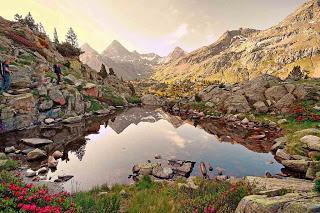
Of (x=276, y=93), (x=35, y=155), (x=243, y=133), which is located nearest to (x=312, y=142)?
(x=243, y=133)

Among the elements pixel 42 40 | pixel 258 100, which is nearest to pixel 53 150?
pixel 258 100

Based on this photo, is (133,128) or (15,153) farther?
(133,128)

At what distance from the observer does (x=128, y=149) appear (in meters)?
23.9

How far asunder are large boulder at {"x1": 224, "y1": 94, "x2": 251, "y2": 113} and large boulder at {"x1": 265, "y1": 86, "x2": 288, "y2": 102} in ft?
13.7

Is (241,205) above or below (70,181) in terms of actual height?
above

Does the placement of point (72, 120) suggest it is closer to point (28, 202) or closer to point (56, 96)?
point (56, 96)

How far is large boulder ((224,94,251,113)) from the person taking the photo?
4116 centimetres

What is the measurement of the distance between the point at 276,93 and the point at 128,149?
30374mm

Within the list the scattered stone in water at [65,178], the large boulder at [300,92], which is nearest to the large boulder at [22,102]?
the scattered stone in water at [65,178]

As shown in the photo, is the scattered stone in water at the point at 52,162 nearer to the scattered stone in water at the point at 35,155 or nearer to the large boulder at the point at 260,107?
the scattered stone in water at the point at 35,155

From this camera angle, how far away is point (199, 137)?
29.1 m

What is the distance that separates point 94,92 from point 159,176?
35686 millimetres

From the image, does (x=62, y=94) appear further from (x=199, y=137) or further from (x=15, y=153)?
(x=199, y=137)

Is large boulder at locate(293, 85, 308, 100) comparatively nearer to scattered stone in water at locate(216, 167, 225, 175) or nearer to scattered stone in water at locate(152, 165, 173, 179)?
scattered stone in water at locate(216, 167, 225, 175)
